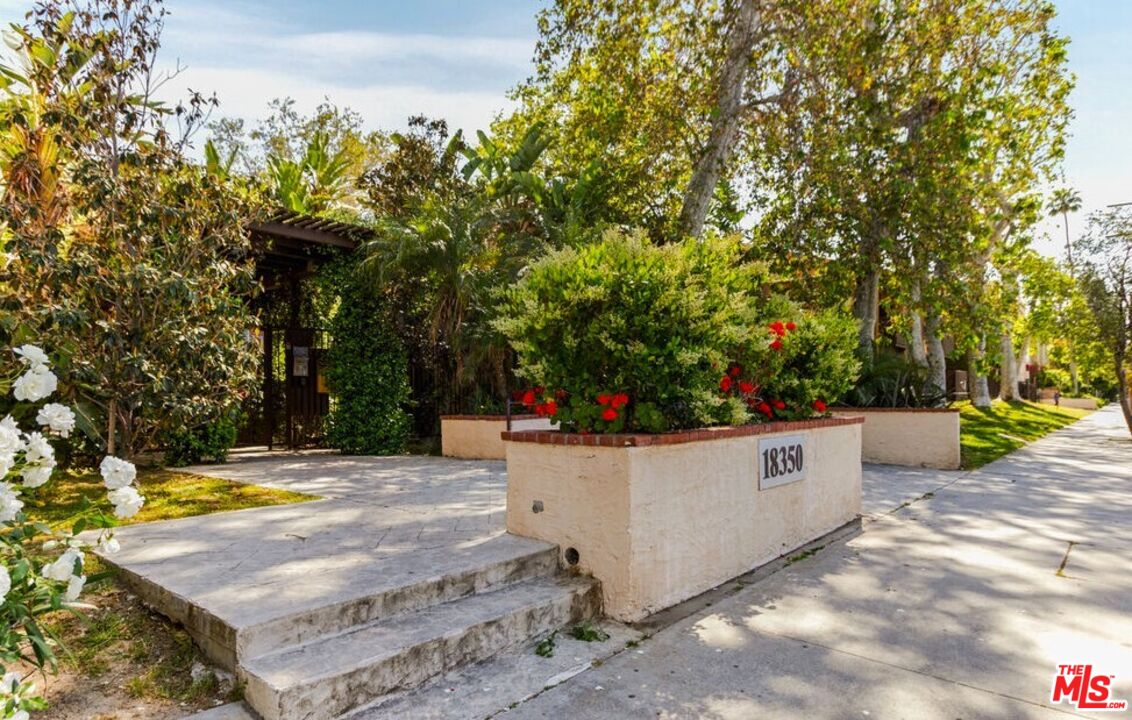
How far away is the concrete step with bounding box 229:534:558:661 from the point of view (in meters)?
2.78

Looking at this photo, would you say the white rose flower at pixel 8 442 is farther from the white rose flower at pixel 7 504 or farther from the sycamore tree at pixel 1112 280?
the sycamore tree at pixel 1112 280

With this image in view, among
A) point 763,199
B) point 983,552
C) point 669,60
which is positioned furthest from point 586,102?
point 983,552

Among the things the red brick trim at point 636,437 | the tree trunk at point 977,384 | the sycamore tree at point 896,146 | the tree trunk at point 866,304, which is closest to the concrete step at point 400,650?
the red brick trim at point 636,437

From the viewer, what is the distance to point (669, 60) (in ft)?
37.3

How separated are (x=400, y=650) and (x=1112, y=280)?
16544mm

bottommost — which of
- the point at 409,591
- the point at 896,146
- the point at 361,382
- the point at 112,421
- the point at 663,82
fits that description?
the point at 409,591

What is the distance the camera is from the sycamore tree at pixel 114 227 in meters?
5.91

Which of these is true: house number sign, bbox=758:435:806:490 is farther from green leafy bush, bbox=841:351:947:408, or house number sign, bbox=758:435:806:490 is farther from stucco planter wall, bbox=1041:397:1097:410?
stucco planter wall, bbox=1041:397:1097:410

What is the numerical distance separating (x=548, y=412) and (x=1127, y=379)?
17.5 metres

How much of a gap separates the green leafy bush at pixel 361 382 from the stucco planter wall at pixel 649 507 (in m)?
7.10

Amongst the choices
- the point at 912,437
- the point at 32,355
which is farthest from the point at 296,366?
the point at 912,437

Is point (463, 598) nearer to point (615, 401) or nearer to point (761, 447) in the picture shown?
point (615, 401)

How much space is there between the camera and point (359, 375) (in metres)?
10.9

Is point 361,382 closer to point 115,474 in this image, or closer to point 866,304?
point 115,474
